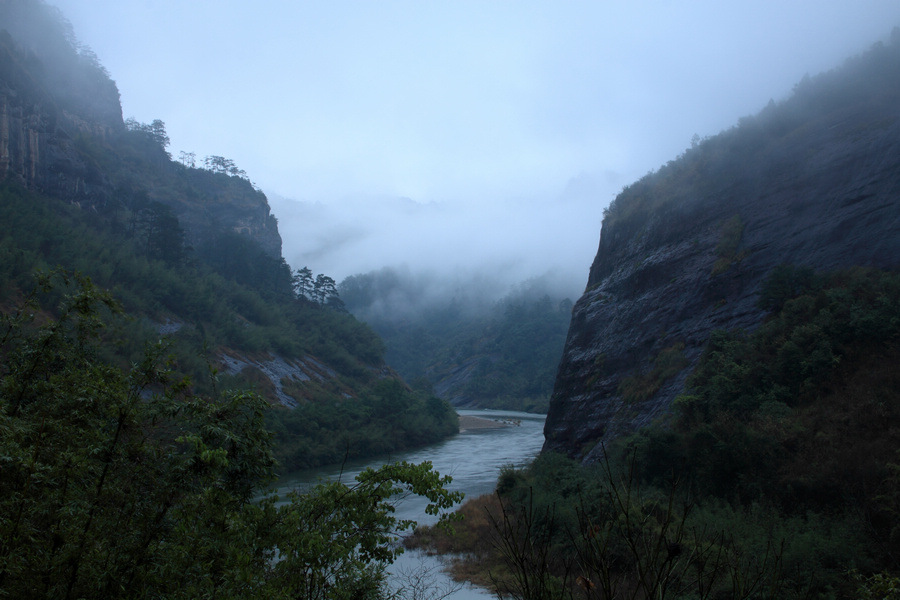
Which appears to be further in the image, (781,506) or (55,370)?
(781,506)

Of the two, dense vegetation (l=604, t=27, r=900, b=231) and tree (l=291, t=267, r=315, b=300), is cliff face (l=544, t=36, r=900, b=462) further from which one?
tree (l=291, t=267, r=315, b=300)

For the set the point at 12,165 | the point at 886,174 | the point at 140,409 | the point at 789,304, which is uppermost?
the point at 12,165

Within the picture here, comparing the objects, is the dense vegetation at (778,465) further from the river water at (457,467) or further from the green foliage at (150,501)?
the green foliage at (150,501)

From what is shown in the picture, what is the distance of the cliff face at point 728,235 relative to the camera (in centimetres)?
2120

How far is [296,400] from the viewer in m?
44.7

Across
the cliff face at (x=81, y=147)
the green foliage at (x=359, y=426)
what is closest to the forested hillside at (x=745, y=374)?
the green foliage at (x=359, y=426)

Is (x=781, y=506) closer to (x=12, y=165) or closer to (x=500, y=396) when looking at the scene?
(x=12, y=165)

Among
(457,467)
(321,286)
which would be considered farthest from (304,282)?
(457,467)

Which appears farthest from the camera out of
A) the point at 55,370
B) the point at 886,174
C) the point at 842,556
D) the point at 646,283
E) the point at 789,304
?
the point at 646,283

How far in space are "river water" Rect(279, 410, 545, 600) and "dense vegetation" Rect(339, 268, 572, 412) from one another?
1511 inches

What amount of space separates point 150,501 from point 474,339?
133 m

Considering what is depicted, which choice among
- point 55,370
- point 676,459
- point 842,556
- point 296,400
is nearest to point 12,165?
point 296,400

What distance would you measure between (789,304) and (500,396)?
88333mm

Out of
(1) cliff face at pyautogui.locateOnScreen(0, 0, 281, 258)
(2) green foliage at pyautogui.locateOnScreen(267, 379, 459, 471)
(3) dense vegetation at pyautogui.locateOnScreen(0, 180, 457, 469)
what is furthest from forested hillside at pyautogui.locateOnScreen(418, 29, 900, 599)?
(1) cliff face at pyautogui.locateOnScreen(0, 0, 281, 258)
